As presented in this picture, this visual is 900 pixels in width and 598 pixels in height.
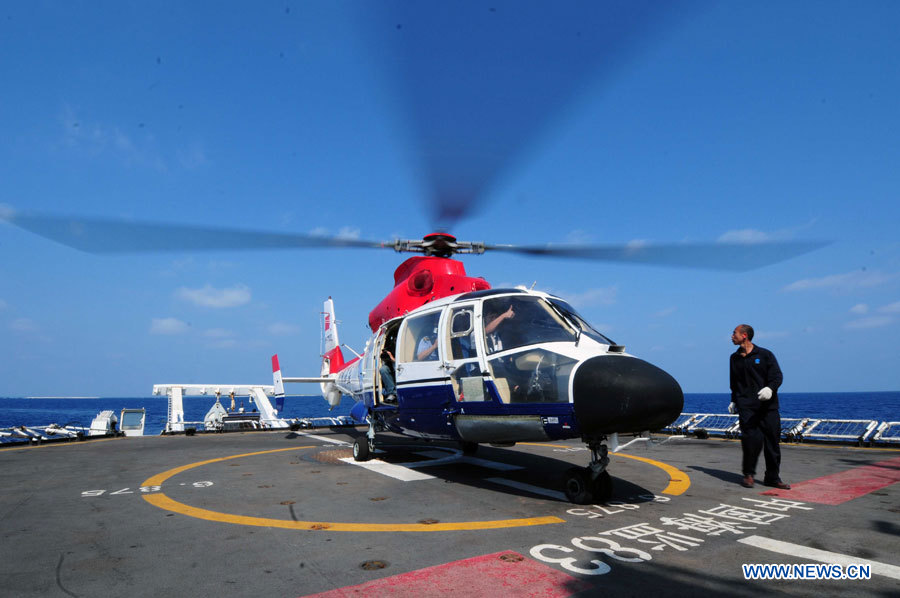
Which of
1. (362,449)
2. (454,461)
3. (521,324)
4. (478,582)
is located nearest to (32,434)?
(362,449)

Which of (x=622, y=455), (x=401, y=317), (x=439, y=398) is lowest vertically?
(x=622, y=455)

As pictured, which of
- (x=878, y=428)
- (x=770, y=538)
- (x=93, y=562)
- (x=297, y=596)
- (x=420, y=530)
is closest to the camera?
(x=297, y=596)

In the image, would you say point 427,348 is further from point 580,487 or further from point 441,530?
point 441,530

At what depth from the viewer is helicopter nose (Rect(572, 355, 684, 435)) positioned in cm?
589

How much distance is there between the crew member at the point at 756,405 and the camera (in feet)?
24.6

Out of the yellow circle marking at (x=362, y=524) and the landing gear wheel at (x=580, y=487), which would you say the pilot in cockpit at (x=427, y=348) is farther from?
the yellow circle marking at (x=362, y=524)

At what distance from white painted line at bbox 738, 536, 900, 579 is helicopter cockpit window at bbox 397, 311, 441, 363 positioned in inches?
204

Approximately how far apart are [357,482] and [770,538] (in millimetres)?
5905

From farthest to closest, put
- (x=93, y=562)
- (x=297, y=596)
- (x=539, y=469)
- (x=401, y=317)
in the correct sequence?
(x=401, y=317), (x=539, y=469), (x=93, y=562), (x=297, y=596)

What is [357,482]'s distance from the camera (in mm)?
8414

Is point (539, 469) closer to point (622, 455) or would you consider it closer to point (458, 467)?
point (458, 467)

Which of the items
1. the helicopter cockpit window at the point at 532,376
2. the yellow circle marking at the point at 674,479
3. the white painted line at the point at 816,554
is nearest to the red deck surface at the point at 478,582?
the white painted line at the point at 816,554

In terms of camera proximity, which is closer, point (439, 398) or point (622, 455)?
point (439, 398)

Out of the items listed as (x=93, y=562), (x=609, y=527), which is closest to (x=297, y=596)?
(x=93, y=562)
